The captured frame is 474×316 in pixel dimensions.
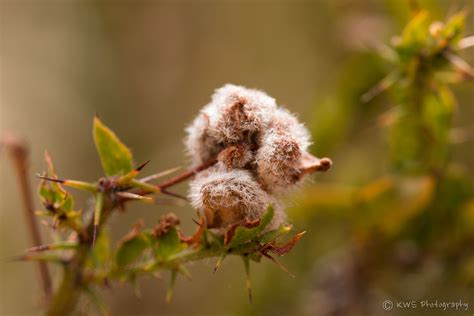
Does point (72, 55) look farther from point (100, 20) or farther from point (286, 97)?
point (286, 97)

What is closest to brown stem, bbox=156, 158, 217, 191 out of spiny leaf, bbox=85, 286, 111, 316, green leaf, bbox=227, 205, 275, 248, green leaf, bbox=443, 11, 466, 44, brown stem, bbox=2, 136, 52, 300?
green leaf, bbox=227, 205, 275, 248

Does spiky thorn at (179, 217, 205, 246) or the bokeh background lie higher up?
the bokeh background

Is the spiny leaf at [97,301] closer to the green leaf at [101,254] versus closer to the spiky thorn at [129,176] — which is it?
the green leaf at [101,254]

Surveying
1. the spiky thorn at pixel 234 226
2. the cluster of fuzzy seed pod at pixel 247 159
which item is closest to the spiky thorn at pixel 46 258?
the cluster of fuzzy seed pod at pixel 247 159

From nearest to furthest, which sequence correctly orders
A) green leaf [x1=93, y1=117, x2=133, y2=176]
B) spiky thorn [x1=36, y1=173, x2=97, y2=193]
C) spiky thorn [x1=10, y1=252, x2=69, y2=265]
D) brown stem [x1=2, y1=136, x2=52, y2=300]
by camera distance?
spiky thorn [x1=36, y1=173, x2=97, y2=193]
green leaf [x1=93, y1=117, x2=133, y2=176]
spiky thorn [x1=10, y1=252, x2=69, y2=265]
brown stem [x1=2, y1=136, x2=52, y2=300]

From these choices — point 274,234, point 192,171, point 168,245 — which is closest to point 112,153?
point 192,171

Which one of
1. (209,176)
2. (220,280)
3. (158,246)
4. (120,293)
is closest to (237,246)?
(209,176)

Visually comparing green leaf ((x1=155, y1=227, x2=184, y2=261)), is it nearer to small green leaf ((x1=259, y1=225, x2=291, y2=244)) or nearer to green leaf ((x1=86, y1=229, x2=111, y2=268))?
green leaf ((x1=86, y1=229, x2=111, y2=268))
